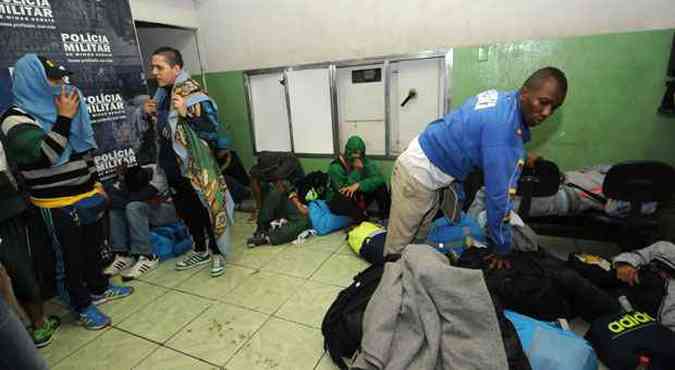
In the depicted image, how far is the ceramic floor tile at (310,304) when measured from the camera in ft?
6.42

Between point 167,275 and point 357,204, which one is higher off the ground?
point 357,204

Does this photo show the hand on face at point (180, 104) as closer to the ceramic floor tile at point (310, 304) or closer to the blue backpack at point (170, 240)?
the blue backpack at point (170, 240)

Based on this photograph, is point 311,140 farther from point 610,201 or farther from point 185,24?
point 610,201

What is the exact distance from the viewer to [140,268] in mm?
2631

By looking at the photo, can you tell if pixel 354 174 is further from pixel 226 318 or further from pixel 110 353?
pixel 110 353

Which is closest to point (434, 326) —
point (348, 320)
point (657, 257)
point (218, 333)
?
point (348, 320)

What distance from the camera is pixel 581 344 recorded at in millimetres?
1298

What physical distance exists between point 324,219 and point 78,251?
6.01ft

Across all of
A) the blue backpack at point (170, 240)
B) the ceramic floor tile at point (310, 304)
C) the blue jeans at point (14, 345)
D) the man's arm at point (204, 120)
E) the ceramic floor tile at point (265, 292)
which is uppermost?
the man's arm at point (204, 120)

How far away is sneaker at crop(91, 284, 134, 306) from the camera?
2251mm

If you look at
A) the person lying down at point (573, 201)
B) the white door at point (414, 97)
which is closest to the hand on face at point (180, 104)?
→ the white door at point (414, 97)

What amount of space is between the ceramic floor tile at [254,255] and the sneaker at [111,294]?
2.40 ft

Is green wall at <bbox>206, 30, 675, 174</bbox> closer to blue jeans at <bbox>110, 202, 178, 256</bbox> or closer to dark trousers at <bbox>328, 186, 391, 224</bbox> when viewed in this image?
dark trousers at <bbox>328, 186, 391, 224</bbox>

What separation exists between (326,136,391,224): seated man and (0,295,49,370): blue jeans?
227 centimetres
